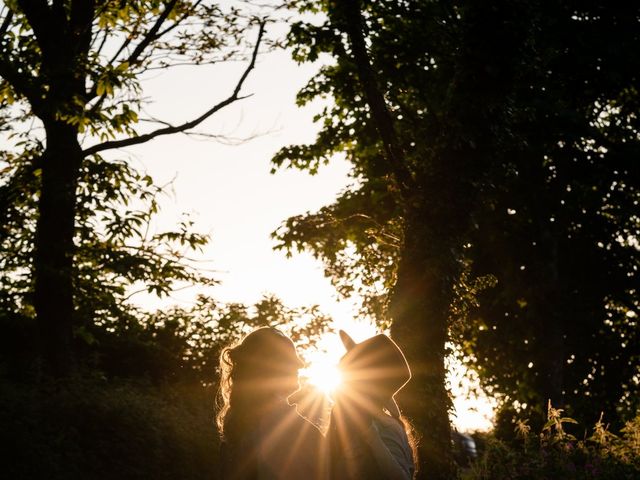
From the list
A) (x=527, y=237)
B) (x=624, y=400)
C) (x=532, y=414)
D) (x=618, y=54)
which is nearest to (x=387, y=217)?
(x=527, y=237)

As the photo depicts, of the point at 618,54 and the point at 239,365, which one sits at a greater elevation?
the point at 618,54

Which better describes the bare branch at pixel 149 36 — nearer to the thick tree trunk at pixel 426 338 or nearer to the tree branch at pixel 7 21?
the tree branch at pixel 7 21

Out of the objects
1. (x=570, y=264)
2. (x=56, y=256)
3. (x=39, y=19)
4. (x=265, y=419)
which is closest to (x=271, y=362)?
(x=265, y=419)

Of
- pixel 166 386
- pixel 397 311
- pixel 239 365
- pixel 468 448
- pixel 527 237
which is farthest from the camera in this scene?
pixel 468 448

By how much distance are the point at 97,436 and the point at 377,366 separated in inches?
371

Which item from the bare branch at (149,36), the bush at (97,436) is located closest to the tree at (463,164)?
the bare branch at (149,36)

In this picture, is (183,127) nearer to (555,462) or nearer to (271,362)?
(555,462)

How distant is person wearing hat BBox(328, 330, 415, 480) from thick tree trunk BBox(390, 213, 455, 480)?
488cm

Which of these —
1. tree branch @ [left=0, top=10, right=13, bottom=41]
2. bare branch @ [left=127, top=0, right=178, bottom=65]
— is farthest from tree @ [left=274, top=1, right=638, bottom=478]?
Result: tree branch @ [left=0, top=10, right=13, bottom=41]

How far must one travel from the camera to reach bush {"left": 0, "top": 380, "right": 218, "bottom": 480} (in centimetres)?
1012

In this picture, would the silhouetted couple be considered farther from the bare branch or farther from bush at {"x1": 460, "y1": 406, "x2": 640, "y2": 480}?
the bare branch

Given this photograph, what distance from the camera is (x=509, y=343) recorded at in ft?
69.2

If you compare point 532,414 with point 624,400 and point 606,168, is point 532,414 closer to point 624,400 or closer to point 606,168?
point 624,400

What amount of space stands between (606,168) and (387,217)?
5814 mm
